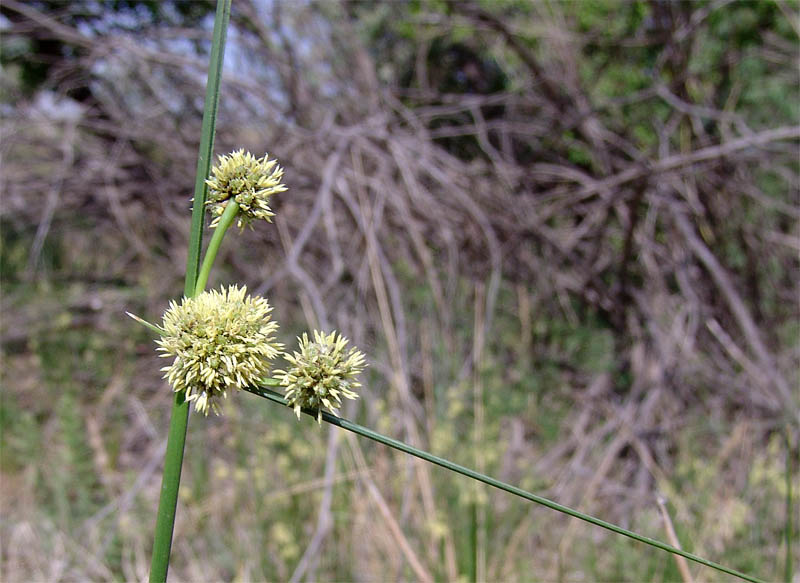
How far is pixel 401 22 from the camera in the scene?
4.11 metres

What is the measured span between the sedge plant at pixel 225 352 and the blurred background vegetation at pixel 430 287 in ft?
3.92

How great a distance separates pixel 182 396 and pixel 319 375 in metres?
0.11

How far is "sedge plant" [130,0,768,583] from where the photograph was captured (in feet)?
1.62

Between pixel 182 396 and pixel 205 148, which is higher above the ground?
pixel 205 148

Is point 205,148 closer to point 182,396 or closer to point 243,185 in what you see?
point 243,185

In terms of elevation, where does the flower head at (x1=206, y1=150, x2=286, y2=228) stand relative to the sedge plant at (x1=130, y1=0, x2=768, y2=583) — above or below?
above

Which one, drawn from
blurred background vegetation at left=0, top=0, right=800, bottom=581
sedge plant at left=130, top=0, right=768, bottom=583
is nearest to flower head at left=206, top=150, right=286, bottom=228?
sedge plant at left=130, top=0, right=768, bottom=583

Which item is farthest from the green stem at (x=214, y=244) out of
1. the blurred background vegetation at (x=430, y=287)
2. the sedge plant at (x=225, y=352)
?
the blurred background vegetation at (x=430, y=287)

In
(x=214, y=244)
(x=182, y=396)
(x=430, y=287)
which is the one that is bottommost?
(x=182, y=396)

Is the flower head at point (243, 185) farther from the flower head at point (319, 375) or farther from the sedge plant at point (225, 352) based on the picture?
the flower head at point (319, 375)

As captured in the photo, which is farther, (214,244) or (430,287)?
(430,287)

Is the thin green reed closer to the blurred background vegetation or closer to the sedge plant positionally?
the sedge plant

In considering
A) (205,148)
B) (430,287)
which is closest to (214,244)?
(205,148)

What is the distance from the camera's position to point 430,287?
8.24 feet
